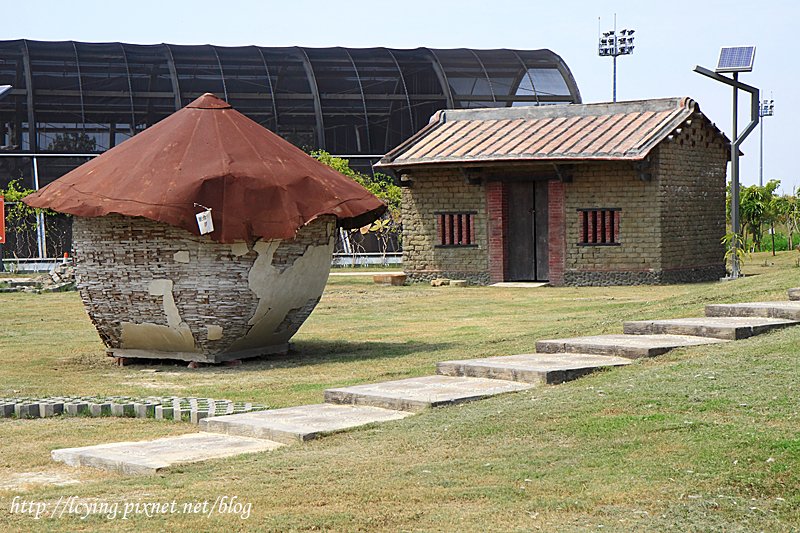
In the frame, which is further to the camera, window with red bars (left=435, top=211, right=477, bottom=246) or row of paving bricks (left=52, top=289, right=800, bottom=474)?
window with red bars (left=435, top=211, right=477, bottom=246)

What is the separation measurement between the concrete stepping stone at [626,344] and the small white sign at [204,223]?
3.94 meters

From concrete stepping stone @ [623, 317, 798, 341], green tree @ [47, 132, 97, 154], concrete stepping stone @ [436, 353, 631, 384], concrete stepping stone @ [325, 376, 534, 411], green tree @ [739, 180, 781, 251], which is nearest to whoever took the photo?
concrete stepping stone @ [325, 376, 534, 411]

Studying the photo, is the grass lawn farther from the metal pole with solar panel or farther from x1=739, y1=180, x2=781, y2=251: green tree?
x1=739, y1=180, x2=781, y2=251: green tree

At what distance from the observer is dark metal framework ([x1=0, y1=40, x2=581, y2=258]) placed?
37969 millimetres

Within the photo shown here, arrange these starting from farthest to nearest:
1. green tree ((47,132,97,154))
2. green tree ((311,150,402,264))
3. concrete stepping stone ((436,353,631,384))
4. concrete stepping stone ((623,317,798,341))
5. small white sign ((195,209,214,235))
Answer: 1. green tree ((47,132,97,154))
2. green tree ((311,150,402,264))
3. small white sign ((195,209,214,235))
4. concrete stepping stone ((623,317,798,341))
5. concrete stepping stone ((436,353,631,384))

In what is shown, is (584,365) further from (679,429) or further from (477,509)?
(477,509)

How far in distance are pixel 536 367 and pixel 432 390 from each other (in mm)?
913

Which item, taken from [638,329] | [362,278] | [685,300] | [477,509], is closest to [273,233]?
[638,329]

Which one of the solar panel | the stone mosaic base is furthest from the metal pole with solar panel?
the stone mosaic base

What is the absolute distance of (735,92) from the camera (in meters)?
26.7

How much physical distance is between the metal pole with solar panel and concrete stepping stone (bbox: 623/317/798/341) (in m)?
15.1

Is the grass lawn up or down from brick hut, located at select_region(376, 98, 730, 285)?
down

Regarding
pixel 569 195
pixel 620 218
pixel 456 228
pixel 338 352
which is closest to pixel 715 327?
pixel 338 352

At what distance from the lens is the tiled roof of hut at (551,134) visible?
2670 centimetres
